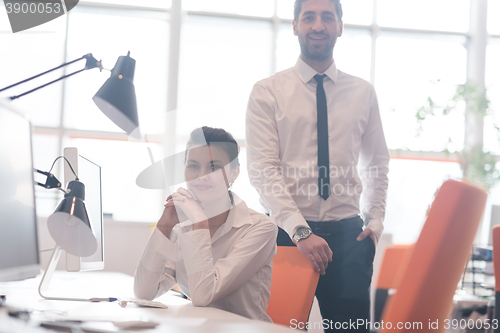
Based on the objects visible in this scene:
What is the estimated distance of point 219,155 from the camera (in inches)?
60.7

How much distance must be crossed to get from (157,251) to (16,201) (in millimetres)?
568

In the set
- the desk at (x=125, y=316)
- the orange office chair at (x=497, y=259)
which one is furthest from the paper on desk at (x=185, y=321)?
the orange office chair at (x=497, y=259)

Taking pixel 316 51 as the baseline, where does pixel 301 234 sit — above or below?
below

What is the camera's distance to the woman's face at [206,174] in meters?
1.48

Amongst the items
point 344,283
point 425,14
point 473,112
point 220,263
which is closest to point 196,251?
point 220,263

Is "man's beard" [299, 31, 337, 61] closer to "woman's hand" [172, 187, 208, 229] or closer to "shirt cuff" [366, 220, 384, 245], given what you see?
"shirt cuff" [366, 220, 384, 245]

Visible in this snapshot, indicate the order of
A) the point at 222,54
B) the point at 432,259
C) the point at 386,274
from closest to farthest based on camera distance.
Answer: the point at 432,259, the point at 386,274, the point at 222,54

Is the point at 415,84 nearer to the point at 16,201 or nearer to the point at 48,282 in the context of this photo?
the point at 48,282

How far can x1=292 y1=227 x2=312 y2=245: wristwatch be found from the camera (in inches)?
62.1

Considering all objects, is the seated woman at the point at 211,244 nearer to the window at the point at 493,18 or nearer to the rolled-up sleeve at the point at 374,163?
the rolled-up sleeve at the point at 374,163

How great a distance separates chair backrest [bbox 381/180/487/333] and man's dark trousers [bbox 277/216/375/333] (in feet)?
3.35

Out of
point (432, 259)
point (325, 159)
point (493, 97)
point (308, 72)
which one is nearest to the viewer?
point (432, 259)

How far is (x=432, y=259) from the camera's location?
0.63 meters

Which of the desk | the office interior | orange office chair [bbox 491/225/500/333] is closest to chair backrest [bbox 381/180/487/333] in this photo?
the desk
